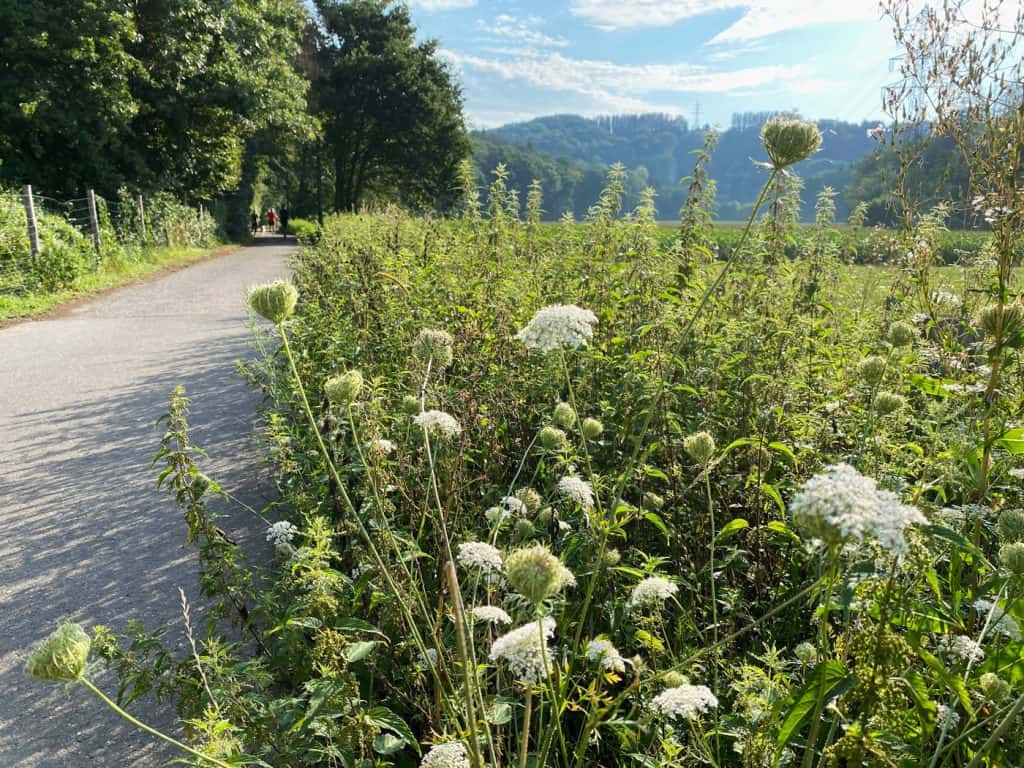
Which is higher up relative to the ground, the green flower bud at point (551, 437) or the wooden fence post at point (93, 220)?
the wooden fence post at point (93, 220)

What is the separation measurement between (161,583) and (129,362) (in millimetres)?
5326

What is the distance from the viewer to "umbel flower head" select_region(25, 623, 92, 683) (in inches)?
55.9

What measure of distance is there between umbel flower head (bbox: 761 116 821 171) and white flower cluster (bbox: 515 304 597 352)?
78cm

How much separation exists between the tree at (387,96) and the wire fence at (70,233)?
18.7m

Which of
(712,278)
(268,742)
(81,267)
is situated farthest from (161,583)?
(81,267)

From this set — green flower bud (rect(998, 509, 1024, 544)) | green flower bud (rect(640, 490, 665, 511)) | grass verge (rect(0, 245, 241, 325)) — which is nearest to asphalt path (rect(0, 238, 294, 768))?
grass verge (rect(0, 245, 241, 325))

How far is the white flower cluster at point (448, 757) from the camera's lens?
1414mm

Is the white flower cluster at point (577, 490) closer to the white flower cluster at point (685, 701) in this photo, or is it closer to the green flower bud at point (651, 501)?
the green flower bud at point (651, 501)

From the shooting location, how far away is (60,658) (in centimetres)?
143

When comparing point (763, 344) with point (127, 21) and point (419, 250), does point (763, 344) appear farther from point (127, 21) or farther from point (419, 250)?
point (127, 21)

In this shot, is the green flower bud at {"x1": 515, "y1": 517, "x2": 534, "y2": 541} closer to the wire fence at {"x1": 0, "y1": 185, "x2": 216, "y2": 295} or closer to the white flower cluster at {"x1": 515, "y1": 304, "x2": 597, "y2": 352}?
the white flower cluster at {"x1": 515, "y1": 304, "x2": 597, "y2": 352}

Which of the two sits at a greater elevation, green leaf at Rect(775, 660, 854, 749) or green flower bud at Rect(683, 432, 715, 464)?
green flower bud at Rect(683, 432, 715, 464)

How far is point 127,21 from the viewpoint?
1712cm

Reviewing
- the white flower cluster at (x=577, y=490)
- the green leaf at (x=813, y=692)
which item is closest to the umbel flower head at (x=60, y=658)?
the white flower cluster at (x=577, y=490)
